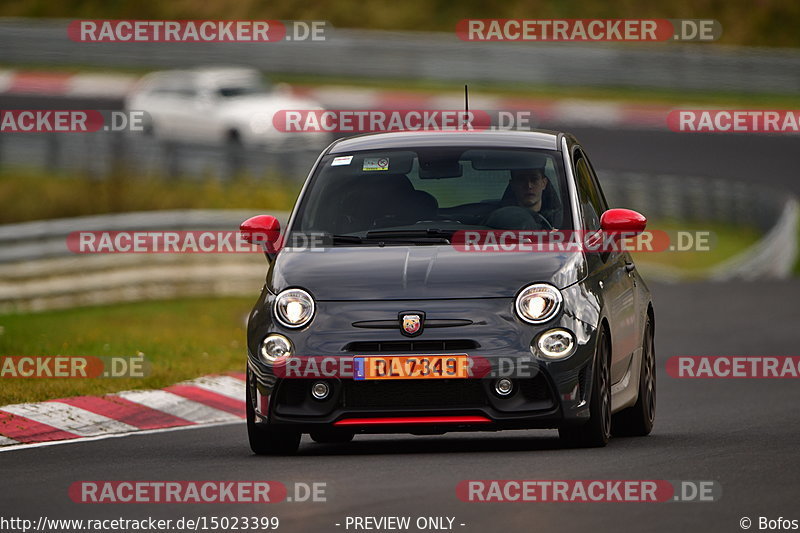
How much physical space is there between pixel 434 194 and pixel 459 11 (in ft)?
136

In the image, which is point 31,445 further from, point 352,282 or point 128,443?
point 352,282

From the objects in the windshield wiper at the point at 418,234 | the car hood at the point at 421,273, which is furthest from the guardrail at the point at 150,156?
the car hood at the point at 421,273

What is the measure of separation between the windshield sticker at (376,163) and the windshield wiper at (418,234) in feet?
1.81

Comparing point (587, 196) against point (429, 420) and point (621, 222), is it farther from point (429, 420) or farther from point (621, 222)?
point (429, 420)

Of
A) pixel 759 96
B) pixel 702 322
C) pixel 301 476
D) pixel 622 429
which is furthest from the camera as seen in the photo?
pixel 759 96

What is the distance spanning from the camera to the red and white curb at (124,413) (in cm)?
1140

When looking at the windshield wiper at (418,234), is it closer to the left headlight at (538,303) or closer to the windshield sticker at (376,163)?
the windshield sticker at (376,163)

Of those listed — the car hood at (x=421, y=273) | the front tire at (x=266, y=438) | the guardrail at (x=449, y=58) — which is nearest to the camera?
the car hood at (x=421, y=273)

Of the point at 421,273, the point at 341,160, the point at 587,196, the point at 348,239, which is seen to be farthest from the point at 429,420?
the point at 587,196

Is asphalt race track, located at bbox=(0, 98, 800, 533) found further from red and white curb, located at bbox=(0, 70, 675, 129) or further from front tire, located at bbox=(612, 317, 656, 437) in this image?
red and white curb, located at bbox=(0, 70, 675, 129)

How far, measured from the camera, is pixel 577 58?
4428cm

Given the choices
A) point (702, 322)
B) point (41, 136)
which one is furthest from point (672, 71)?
point (702, 322)

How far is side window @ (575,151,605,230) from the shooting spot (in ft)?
35.3

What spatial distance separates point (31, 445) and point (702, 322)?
1092cm
